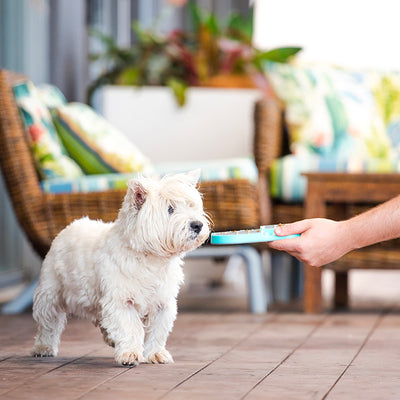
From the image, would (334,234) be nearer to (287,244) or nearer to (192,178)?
(287,244)

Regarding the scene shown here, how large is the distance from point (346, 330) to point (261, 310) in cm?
53

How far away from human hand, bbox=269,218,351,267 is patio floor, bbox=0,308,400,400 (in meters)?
0.26

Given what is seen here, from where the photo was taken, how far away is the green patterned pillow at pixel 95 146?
3.17m

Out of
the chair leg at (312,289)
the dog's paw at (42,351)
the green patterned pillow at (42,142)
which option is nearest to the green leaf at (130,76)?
the green patterned pillow at (42,142)

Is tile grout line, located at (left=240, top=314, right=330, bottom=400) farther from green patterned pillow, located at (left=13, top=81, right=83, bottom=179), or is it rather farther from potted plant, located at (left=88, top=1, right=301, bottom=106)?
potted plant, located at (left=88, top=1, right=301, bottom=106)

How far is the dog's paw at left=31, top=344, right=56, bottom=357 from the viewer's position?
85.0 inches

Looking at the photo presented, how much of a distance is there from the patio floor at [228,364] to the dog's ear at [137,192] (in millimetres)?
376

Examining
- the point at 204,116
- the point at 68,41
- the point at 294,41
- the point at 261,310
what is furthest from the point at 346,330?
the point at 294,41

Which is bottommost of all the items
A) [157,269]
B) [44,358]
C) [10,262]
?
[10,262]

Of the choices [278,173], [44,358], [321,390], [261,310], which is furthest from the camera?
[278,173]

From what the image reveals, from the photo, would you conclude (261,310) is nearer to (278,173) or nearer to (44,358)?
(278,173)

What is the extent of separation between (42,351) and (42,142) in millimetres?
1147

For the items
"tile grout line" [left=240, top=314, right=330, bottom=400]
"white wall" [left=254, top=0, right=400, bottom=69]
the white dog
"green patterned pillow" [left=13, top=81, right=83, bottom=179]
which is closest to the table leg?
"tile grout line" [left=240, top=314, right=330, bottom=400]

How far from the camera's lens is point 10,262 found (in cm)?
422
